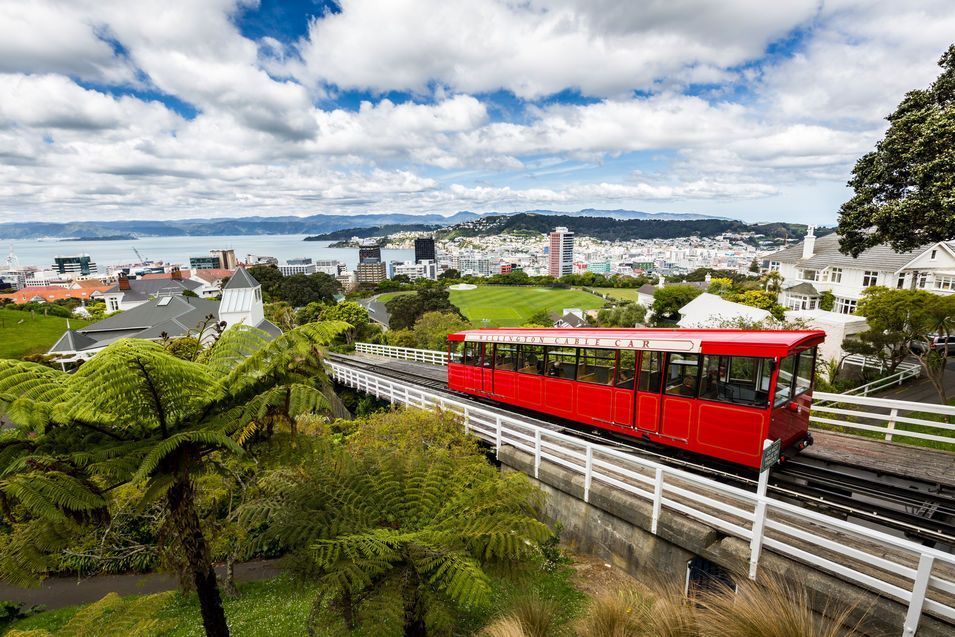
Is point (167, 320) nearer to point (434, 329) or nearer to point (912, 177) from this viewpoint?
point (434, 329)

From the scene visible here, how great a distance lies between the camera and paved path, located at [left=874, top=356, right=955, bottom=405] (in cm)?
→ 1608

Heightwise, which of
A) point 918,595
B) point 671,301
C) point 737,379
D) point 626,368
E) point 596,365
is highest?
point 737,379

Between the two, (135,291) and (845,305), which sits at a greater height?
(845,305)

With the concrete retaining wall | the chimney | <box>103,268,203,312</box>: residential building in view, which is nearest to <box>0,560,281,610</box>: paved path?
the concrete retaining wall

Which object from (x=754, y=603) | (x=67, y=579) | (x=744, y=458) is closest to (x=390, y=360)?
(x=67, y=579)

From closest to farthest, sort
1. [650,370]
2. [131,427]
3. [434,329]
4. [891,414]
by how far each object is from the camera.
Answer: [131,427]
[650,370]
[891,414]
[434,329]

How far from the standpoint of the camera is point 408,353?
2964cm

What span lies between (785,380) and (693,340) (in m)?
1.56

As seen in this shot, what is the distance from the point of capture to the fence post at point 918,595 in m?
4.13

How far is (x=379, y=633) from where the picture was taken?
467 cm

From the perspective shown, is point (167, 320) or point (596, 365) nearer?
point (596, 365)

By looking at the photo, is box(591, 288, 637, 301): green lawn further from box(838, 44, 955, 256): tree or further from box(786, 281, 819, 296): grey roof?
box(838, 44, 955, 256): tree

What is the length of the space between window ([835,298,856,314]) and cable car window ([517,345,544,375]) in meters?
36.9

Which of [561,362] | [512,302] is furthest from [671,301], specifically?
[561,362]
